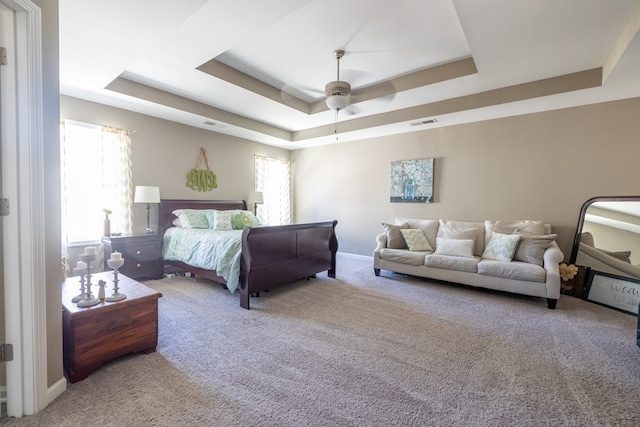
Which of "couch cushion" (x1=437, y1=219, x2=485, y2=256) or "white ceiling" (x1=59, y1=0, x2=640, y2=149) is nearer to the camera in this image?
"white ceiling" (x1=59, y1=0, x2=640, y2=149)

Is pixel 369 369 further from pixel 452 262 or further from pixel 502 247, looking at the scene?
pixel 502 247

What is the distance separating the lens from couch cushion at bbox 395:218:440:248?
181 inches

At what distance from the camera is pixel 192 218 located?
14.5 ft

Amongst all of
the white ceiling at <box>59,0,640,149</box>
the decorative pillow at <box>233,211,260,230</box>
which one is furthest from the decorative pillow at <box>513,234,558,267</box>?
the decorative pillow at <box>233,211,260,230</box>

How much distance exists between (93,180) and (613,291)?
685cm

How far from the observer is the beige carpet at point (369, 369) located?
1524 millimetres

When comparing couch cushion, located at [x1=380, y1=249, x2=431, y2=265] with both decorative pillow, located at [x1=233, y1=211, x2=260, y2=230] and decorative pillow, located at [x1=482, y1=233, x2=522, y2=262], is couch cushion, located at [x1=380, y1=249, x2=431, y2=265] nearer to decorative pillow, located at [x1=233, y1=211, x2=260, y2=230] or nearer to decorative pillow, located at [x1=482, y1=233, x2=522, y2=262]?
decorative pillow, located at [x1=482, y1=233, x2=522, y2=262]

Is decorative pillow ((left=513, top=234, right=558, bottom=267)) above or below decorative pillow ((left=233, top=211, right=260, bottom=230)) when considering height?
below

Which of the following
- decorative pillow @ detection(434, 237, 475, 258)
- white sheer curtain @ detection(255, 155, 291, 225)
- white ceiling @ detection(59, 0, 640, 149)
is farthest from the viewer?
white sheer curtain @ detection(255, 155, 291, 225)

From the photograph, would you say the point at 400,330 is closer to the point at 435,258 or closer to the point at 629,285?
the point at 435,258

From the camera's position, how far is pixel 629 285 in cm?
310

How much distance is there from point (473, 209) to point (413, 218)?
100cm

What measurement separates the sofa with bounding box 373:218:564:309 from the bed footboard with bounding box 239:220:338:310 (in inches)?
36.6

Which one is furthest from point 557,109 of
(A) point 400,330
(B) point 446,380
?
(B) point 446,380
